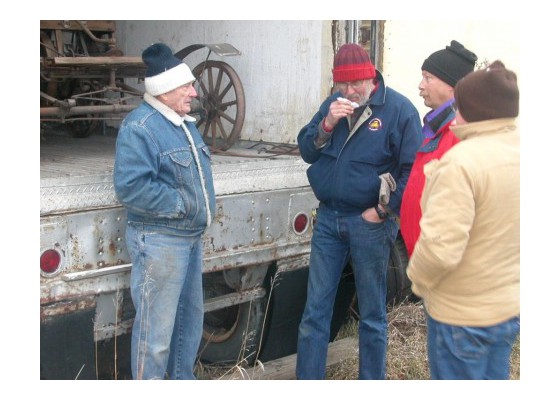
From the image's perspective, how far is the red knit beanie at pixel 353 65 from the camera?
13.3 feet

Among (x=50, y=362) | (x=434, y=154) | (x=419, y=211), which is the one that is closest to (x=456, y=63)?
(x=434, y=154)

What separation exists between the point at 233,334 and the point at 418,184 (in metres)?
1.93

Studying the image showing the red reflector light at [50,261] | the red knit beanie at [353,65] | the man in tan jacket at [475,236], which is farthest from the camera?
the red knit beanie at [353,65]

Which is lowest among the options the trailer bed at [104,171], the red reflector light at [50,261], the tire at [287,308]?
the tire at [287,308]

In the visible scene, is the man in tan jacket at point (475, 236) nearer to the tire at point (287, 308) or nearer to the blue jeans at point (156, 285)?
the blue jeans at point (156, 285)

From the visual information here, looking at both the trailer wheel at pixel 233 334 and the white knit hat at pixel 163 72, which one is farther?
the trailer wheel at pixel 233 334

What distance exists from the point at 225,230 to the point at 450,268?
1608mm

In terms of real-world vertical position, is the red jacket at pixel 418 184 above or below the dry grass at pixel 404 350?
above

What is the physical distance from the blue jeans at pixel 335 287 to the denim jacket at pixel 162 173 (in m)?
0.68

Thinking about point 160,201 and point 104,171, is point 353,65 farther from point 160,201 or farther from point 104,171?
point 104,171

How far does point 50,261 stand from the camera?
3.58 metres

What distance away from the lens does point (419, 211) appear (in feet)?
11.1

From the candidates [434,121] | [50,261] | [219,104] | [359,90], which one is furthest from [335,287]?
[219,104]

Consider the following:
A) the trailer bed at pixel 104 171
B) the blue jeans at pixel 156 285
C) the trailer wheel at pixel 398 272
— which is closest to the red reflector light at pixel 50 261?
the trailer bed at pixel 104 171
